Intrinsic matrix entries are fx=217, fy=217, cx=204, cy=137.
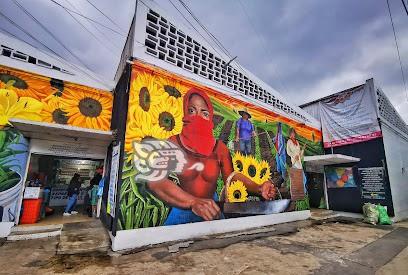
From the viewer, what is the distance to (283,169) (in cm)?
942

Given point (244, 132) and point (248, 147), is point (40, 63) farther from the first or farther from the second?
point (248, 147)

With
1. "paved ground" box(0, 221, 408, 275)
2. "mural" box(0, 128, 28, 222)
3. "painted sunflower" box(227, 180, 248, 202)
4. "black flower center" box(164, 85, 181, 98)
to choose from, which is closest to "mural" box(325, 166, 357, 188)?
"paved ground" box(0, 221, 408, 275)

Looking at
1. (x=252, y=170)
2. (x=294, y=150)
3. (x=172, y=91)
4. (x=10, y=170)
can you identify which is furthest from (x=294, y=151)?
(x=10, y=170)

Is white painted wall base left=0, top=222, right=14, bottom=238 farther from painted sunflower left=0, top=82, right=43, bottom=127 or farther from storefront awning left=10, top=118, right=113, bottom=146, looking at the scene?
painted sunflower left=0, top=82, right=43, bottom=127

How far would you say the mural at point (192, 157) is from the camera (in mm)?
5535

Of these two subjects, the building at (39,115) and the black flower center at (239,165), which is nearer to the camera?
the building at (39,115)

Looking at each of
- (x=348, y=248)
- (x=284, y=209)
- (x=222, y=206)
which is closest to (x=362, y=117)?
(x=284, y=209)

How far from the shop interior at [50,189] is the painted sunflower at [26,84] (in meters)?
1.99

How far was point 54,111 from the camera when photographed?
22.3 ft

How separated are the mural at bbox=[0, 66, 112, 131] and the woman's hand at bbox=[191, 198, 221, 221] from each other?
415cm

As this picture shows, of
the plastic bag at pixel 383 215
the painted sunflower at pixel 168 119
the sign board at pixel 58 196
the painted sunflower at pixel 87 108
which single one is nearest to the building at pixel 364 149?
the plastic bag at pixel 383 215

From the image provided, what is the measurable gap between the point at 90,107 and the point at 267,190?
7.17 m

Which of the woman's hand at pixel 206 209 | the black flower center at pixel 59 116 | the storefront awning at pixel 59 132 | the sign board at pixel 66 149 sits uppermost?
the black flower center at pixel 59 116

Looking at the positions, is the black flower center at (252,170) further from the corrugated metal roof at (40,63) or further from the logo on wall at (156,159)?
the corrugated metal roof at (40,63)
